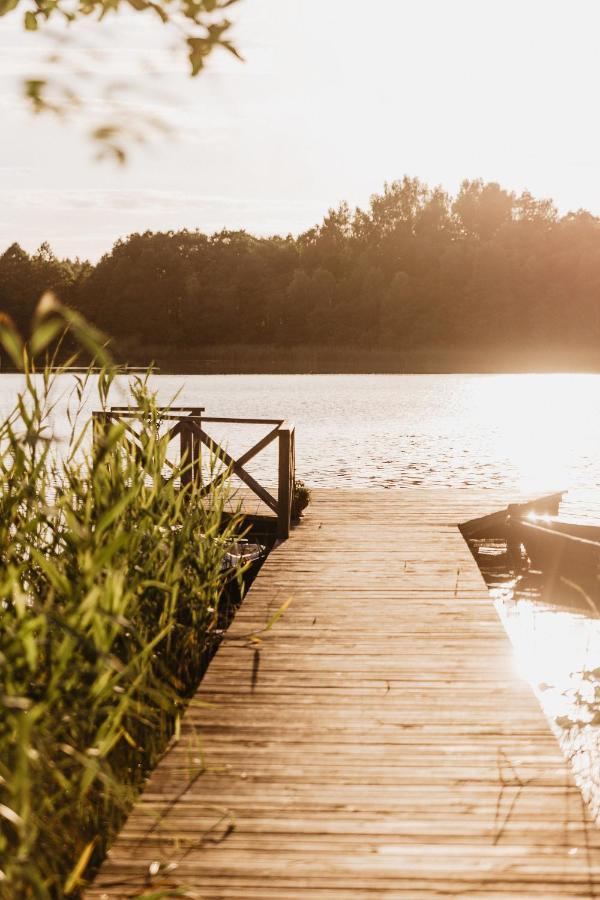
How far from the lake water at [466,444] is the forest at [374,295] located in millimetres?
18042

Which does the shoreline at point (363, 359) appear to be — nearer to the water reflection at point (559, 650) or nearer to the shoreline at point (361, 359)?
the shoreline at point (361, 359)

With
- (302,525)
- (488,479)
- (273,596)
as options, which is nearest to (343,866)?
(273,596)

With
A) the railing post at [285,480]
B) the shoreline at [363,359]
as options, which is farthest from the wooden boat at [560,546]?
the shoreline at [363,359]

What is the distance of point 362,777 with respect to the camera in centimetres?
298

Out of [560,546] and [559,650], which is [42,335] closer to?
[559,650]

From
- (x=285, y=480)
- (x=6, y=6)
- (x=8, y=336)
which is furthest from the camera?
(x=285, y=480)

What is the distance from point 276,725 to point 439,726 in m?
0.58

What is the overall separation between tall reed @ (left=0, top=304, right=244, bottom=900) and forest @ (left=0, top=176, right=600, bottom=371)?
5832 centimetres

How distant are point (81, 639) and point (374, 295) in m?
65.3

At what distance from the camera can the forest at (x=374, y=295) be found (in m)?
64.6

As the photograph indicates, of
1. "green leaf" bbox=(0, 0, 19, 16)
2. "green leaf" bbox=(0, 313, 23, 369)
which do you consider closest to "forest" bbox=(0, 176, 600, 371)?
"green leaf" bbox=(0, 0, 19, 16)

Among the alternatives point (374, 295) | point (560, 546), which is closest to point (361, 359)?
point (374, 295)

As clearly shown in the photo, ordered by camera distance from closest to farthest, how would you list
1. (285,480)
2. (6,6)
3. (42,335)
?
(42,335) → (6,6) → (285,480)

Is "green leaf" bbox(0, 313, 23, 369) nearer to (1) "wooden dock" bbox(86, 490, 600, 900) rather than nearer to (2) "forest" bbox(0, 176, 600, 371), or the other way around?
(1) "wooden dock" bbox(86, 490, 600, 900)
